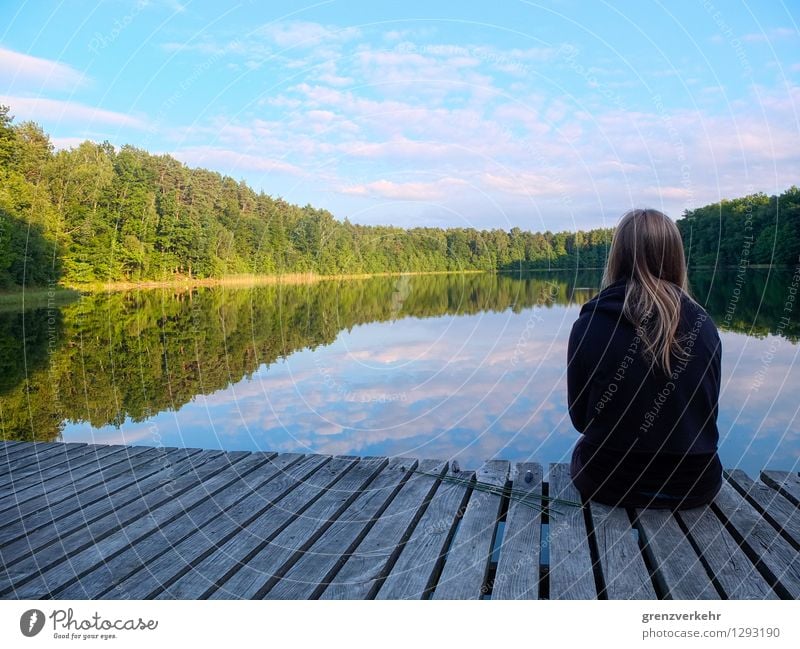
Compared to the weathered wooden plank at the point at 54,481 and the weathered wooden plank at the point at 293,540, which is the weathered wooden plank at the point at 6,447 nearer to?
the weathered wooden plank at the point at 54,481

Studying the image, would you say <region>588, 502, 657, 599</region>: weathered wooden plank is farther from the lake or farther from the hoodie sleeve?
the lake

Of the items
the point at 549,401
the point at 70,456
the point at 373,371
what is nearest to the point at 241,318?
the point at 373,371

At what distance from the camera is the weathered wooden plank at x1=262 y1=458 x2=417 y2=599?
268 centimetres

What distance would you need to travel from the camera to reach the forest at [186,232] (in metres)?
14.9

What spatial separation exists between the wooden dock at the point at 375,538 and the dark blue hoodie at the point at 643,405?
0.22 m

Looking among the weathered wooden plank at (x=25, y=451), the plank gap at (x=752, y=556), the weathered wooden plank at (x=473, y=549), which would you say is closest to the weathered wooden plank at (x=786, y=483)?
the plank gap at (x=752, y=556)

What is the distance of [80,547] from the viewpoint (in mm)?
3150

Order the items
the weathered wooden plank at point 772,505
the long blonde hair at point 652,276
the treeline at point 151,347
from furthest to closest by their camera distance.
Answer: the treeline at point 151,347 → the weathered wooden plank at point 772,505 → the long blonde hair at point 652,276

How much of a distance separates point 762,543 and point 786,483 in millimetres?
1093

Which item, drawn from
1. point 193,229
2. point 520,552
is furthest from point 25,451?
point 193,229

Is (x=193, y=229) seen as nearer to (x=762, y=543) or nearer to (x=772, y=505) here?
(x=772, y=505)

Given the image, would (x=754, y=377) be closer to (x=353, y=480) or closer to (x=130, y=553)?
(x=353, y=480)

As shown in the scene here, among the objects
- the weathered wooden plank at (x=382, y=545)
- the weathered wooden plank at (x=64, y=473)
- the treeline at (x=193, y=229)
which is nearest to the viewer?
the weathered wooden plank at (x=382, y=545)

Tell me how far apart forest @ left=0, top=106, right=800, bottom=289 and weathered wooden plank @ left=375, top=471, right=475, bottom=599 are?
408 cm
